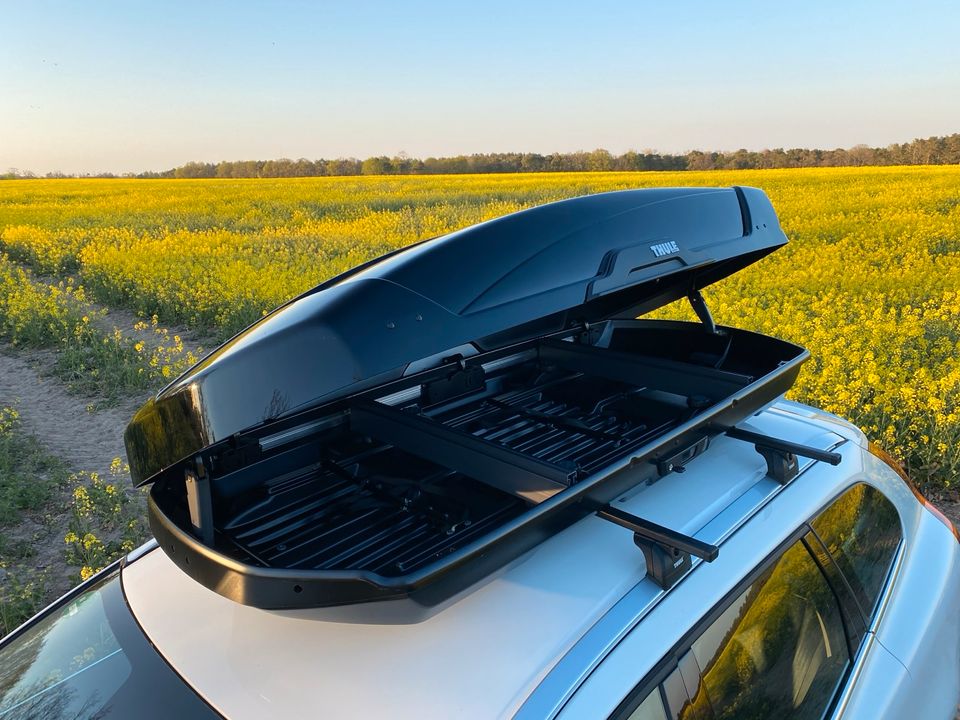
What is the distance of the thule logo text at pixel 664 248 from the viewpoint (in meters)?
1.63

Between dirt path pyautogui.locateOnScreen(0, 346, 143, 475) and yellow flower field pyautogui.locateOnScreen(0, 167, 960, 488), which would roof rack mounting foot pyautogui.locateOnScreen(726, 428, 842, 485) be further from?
dirt path pyautogui.locateOnScreen(0, 346, 143, 475)

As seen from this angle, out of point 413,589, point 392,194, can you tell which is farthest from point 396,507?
point 392,194

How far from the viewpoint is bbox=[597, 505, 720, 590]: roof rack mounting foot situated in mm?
1154

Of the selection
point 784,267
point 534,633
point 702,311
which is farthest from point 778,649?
point 784,267

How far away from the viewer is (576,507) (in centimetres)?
123

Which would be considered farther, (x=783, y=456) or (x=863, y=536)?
(x=863, y=536)

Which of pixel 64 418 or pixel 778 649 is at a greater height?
pixel 778 649

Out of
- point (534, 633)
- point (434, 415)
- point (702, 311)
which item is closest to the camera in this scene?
point (534, 633)

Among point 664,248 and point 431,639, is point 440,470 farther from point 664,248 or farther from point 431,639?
point 664,248

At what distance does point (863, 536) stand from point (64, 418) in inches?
269

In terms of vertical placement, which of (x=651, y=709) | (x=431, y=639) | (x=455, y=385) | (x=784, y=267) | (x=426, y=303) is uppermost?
(x=426, y=303)

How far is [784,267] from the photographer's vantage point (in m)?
9.53

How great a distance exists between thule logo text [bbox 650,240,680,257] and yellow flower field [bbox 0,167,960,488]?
3.49 metres

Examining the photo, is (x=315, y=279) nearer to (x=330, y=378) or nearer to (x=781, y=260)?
(x=781, y=260)
